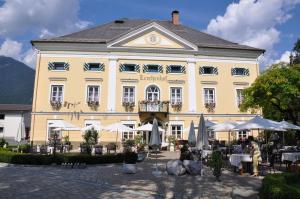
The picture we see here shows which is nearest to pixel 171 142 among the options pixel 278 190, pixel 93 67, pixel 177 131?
pixel 177 131

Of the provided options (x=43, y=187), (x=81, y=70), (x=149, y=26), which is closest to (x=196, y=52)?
(x=149, y=26)

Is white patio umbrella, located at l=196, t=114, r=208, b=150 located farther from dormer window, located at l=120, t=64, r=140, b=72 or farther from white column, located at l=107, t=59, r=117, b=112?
dormer window, located at l=120, t=64, r=140, b=72

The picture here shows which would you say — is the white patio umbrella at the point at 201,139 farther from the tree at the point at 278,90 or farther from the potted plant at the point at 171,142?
the potted plant at the point at 171,142

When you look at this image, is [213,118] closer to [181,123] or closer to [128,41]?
[181,123]

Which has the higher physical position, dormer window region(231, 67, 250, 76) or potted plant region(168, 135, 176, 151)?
dormer window region(231, 67, 250, 76)

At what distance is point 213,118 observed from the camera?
29.8m

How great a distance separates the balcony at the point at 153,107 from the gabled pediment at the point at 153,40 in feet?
17.0

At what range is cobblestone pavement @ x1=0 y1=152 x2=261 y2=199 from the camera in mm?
8492

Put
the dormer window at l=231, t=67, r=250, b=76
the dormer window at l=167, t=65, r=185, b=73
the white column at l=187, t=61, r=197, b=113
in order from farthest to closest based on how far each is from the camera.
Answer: the dormer window at l=231, t=67, r=250, b=76 < the dormer window at l=167, t=65, r=185, b=73 < the white column at l=187, t=61, r=197, b=113

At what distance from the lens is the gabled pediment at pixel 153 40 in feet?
96.8

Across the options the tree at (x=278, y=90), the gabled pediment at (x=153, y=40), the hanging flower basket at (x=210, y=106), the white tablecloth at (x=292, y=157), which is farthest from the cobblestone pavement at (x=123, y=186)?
the gabled pediment at (x=153, y=40)

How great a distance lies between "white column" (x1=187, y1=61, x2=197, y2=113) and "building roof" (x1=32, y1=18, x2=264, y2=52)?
83.2 inches

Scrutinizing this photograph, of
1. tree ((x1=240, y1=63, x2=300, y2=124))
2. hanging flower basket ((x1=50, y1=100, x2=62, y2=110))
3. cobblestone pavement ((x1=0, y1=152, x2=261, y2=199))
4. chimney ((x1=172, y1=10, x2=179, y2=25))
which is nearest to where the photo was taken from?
cobblestone pavement ((x1=0, y1=152, x2=261, y2=199))

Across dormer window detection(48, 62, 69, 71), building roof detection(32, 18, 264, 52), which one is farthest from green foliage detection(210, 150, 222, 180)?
dormer window detection(48, 62, 69, 71)
